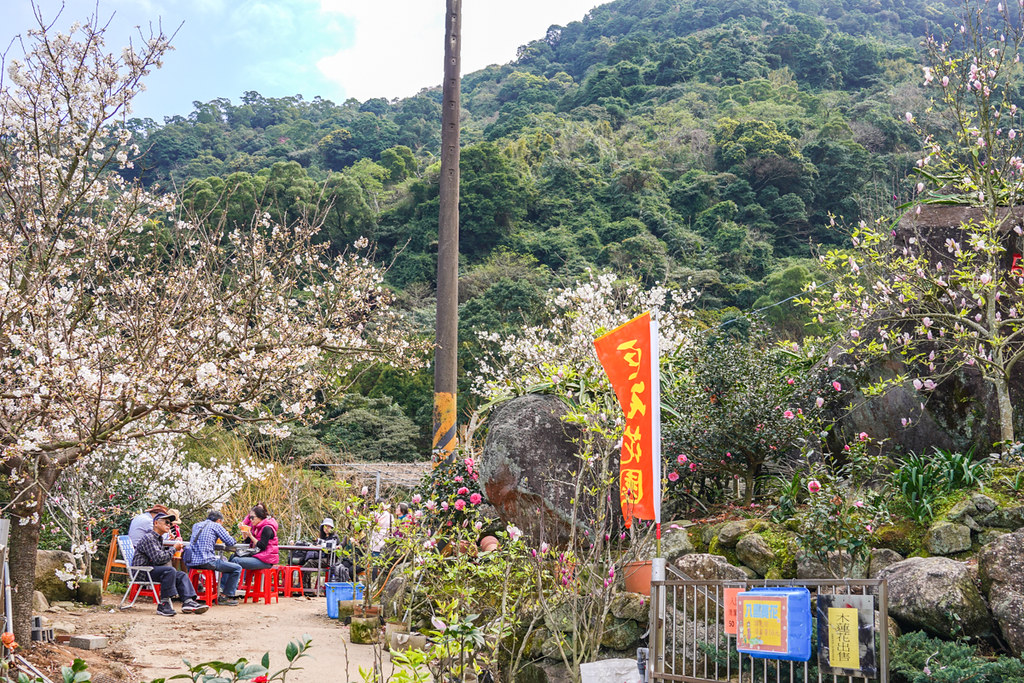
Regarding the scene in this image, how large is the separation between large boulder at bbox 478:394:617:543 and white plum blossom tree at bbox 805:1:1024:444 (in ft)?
8.01

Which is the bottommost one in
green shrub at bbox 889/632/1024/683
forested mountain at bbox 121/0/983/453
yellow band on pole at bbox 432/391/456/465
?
green shrub at bbox 889/632/1024/683

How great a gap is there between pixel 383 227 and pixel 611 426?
26003 millimetres

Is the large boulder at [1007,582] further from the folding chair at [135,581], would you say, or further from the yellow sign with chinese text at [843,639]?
the folding chair at [135,581]

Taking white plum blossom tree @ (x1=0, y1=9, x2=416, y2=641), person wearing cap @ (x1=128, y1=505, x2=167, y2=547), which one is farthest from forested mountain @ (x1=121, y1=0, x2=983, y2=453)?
white plum blossom tree @ (x1=0, y1=9, x2=416, y2=641)

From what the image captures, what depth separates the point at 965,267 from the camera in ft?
18.9

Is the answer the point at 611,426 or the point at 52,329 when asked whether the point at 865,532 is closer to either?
the point at 611,426

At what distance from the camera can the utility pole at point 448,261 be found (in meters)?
7.83

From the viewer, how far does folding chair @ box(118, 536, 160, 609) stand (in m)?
8.09

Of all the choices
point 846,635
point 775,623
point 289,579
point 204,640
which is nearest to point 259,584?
point 289,579

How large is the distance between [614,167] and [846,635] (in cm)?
3332

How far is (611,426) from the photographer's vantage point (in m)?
5.98

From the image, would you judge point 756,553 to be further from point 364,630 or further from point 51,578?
point 51,578

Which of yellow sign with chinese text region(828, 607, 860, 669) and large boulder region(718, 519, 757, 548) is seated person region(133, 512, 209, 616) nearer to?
large boulder region(718, 519, 757, 548)

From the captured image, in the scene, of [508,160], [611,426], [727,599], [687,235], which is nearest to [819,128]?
[687,235]
